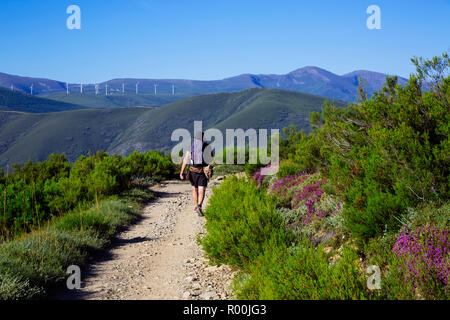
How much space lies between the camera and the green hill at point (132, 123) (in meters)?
130

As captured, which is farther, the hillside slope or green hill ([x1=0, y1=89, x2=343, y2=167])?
the hillside slope

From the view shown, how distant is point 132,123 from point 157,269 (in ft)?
553

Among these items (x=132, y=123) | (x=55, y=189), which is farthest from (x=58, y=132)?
(x=55, y=189)

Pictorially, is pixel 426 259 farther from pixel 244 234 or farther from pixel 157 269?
pixel 157 269

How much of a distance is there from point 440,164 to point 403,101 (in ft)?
4.25

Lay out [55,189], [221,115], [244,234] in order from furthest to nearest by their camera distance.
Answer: [221,115], [55,189], [244,234]

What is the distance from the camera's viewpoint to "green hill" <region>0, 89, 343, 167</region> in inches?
5113

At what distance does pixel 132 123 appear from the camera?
6624 inches

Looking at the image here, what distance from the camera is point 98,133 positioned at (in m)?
154

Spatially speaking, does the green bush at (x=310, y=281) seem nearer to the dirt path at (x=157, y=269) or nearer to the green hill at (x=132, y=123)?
the dirt path at (x=157, y=269)

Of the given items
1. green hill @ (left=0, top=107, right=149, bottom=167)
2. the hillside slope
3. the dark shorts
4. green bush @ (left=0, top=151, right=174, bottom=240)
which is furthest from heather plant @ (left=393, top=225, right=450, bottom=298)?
green hill @ (left=0, top=107, right=149, bottom=167)

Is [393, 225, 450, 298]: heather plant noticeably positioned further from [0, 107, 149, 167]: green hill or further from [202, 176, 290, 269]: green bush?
[0, 107, 149, 167]: green hill

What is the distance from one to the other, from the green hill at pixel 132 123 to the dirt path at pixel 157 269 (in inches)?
4374

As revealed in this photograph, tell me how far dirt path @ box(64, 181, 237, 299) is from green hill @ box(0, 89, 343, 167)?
111097mm
